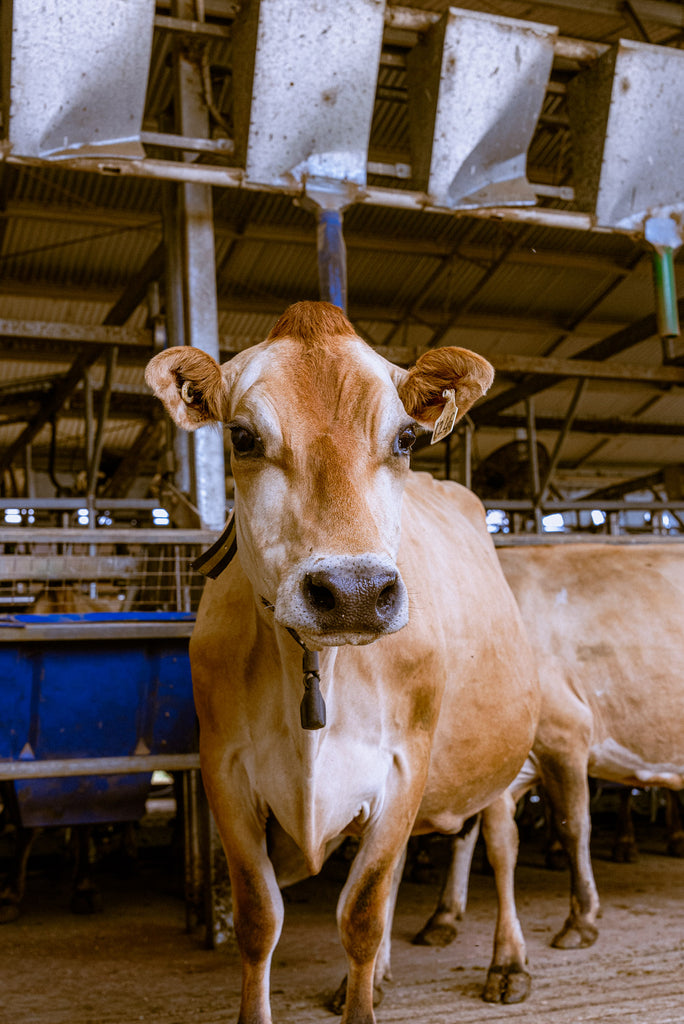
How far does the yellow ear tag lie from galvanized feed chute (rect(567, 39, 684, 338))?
3.02 m

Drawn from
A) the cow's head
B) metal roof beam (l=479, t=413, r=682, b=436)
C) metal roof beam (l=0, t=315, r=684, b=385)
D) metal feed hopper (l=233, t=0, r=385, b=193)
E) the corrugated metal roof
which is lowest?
the cow's head

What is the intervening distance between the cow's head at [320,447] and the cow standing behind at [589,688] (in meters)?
2.01

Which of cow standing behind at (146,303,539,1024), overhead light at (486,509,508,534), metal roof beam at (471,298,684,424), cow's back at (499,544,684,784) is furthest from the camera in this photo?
overhead light at (486,509,508,534)

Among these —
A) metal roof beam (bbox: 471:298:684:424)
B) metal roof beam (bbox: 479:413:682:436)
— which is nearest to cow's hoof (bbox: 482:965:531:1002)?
metal roof beam (bbox: 471:298:684:424)

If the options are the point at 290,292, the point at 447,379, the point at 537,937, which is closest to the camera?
the point at 447,379

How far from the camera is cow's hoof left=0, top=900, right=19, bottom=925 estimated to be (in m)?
4.09

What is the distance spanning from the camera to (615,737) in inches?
168

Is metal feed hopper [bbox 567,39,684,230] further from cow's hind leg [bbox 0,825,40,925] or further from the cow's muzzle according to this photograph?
cow's hind leg [bbox 0,825,40,925]

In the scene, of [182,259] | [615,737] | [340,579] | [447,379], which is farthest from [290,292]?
[340,579]

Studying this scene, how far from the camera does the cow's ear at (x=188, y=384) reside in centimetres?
233

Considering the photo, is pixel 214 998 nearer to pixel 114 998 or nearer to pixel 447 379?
pixel 114 998

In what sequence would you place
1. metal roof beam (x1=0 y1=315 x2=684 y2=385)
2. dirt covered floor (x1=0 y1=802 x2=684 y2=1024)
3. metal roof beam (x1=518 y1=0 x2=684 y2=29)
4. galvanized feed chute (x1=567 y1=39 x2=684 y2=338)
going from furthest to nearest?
metal roof beam (x1=518 y1=0 x2=684 y2=29) → metal roof beam (x1=0 y1=315 x2=684 y2=385) → galvanized feed chute (x1=567 y1=39 x2=684 y2=338) → dirt covered floor (x1=0 y1=802 x2=684 y2=1024)

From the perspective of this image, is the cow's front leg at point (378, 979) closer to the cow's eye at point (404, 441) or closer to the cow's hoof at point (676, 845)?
the cow's eye at point (404, 441)

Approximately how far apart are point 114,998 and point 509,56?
4.69 m
